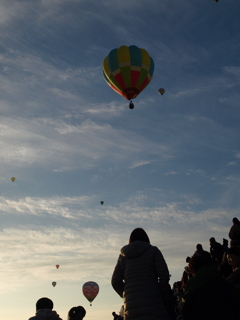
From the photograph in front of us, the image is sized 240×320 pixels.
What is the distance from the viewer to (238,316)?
171 inches

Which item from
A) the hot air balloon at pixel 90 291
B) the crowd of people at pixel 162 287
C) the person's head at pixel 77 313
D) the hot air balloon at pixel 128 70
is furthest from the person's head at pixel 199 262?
the hot air balloon at pixel 90 291

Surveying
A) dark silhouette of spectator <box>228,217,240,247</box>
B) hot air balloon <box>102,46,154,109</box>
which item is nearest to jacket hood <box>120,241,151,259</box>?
dark silhouette of spectator <box>228,217,240,247</box>

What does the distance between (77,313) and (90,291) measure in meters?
38.6

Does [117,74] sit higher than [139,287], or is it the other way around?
[117,74]

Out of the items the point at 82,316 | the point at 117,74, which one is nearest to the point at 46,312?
the point at 82,316

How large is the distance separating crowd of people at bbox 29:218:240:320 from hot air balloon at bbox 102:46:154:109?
22551 millimetres

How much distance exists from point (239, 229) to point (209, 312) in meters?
8.34

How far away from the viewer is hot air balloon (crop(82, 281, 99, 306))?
44.0m

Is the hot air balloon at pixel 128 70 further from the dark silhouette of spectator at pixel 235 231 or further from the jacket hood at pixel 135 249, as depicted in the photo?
the jacket hood at pixel 135 249

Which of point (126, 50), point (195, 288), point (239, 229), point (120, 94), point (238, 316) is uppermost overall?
point (126, 50)

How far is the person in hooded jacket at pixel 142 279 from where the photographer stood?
5430mm

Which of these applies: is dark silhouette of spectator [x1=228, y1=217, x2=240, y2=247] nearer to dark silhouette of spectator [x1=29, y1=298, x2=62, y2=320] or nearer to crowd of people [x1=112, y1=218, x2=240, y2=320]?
crowd of people [x1=112, y1=218, x2=240, y2=320]

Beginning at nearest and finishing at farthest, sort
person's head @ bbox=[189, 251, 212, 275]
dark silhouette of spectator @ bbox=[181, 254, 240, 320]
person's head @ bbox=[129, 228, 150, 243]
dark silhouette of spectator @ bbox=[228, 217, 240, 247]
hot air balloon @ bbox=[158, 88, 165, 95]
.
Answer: dark silhouette of spectator @ bbox=[181, 254, 240, 320], person's head @ bbox=[189, 251, 212, 275], person's head @ bbox=[129, 228, 150, 243], dark silhouette of spectator @ bbox=[228, 217, 240, 247], hot air balloon @ bbox=[158, 88, 165, 95]

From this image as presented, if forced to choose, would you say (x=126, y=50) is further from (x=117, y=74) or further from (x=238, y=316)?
(x=238, y=316)
